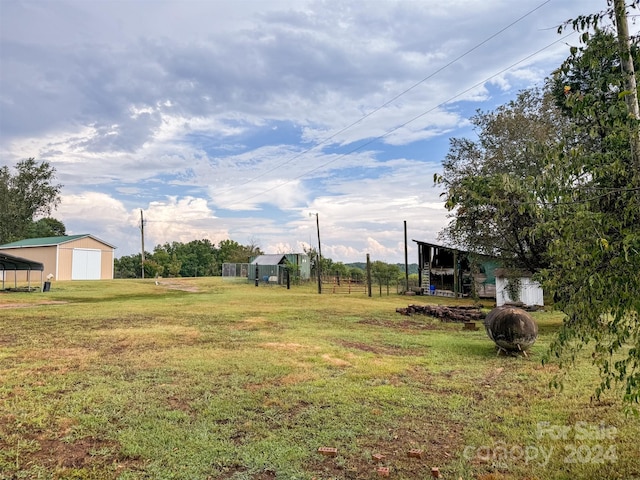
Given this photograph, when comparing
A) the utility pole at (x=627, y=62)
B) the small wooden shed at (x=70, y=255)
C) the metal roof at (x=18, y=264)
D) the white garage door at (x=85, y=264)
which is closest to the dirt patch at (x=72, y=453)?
the utility pole at (x=627, y=62)

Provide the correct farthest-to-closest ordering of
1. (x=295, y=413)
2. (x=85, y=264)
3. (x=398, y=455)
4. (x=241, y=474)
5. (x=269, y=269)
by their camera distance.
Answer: (x=85, y=264) < (x=269, y=269) < (x=295, y=413) < (x=398, y=455) < (x=241, y=474)

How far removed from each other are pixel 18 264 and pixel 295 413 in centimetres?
2416

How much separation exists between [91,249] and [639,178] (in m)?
40.0

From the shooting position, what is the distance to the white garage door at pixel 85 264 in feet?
114

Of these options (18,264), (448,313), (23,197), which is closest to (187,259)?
(23,197)

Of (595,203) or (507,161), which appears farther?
(507,161)

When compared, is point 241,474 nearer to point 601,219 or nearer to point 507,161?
point 601,219

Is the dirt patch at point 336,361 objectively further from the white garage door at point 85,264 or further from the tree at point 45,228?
the tree at point 45,228

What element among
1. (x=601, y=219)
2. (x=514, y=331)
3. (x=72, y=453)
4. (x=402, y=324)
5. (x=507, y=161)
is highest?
(x=507, y=161)

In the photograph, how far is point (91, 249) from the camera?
3581 cm

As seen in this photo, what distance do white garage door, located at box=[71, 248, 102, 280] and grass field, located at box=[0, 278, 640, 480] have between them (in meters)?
29.3

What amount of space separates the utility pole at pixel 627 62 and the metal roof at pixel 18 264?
82.8 feet

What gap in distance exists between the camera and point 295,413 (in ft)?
15.4

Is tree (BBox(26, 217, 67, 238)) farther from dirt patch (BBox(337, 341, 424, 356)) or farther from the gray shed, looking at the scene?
dirt patch (BBox(337, 341, 424, 356))
